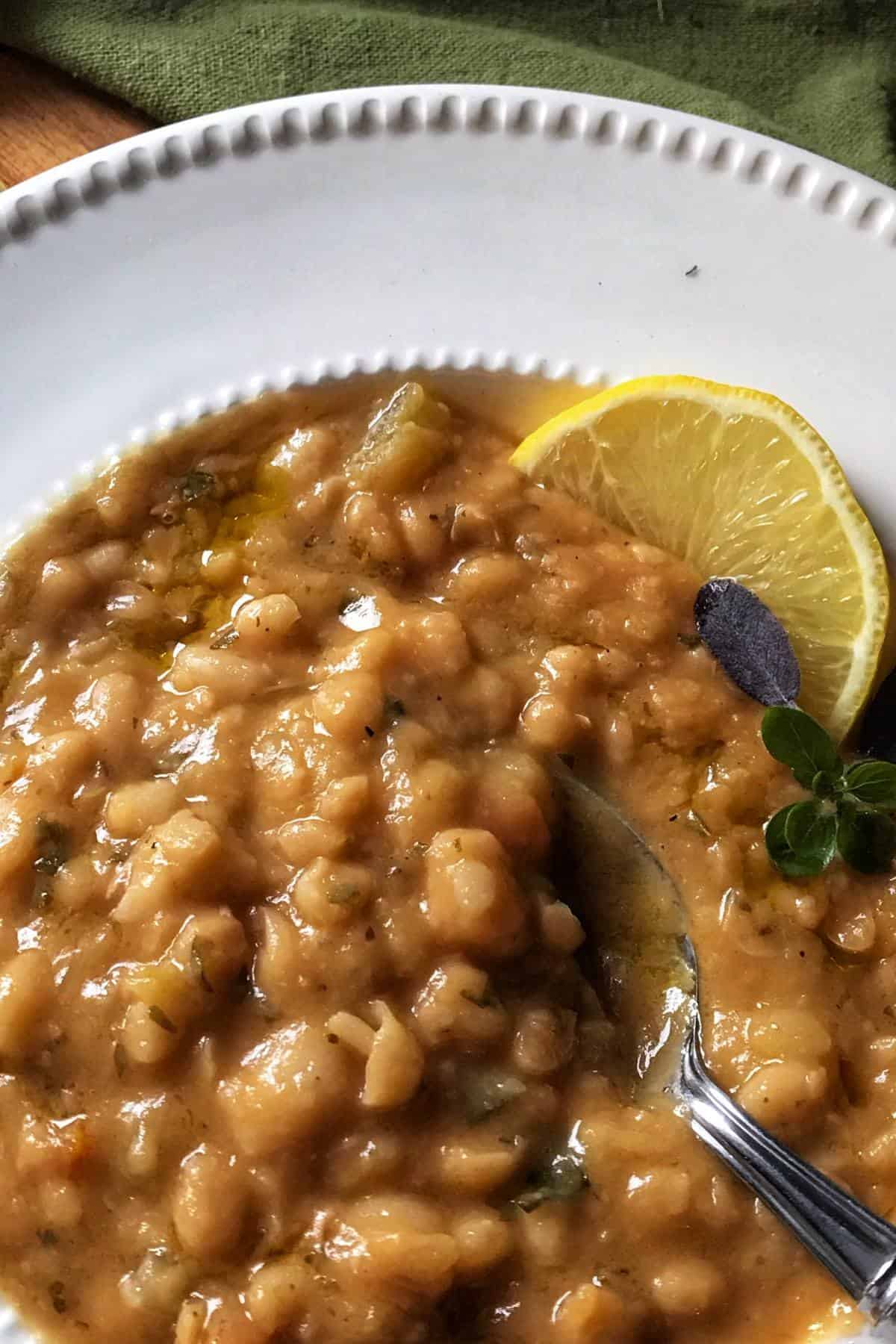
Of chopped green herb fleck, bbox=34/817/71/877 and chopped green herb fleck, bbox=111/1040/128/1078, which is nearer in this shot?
chopped green herb fleck, bbox=111/1040/128/1078

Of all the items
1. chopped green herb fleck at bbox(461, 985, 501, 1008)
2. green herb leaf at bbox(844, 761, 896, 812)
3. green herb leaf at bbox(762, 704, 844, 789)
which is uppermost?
green herb leaf at bbox(762, 704, 844, 789)

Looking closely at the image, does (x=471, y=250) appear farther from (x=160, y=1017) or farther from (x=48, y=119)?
(x=160, y=1017)

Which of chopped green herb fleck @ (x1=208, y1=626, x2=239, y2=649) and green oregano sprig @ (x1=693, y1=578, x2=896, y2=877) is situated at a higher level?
chopped green herb fleck @ (x1=208, y1=626, x2=239, y2=649)

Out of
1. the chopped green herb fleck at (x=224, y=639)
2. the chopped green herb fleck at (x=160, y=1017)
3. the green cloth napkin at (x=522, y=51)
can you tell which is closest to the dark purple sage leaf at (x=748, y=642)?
the chopped green herb fleck at (x=224, y=639)

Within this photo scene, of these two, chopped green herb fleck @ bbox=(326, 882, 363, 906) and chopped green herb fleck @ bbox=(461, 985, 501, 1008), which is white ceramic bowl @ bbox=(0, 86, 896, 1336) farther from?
chopped green herb fleck @ bbox=(461, 985, 501, 1008)

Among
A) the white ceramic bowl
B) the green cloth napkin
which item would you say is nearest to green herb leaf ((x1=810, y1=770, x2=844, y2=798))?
the white ceramic bowl

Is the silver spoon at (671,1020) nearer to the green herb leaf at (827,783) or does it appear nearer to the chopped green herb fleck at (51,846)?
the green herb leaf at (827,783)

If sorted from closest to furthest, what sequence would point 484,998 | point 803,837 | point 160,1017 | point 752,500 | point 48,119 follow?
point 160,1017 → point 484,998 → point 803,837 → point 752,500 → point 48,119

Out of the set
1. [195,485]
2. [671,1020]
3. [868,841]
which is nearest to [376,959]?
[671,1020]
